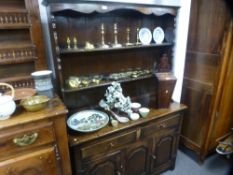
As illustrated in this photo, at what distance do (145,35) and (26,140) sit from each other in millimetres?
1438

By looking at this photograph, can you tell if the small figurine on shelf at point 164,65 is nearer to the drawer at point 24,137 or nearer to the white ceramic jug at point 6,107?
the drawer at point 24,137

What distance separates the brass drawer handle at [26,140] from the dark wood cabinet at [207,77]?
163 centimetres

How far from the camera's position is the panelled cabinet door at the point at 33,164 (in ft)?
3.26

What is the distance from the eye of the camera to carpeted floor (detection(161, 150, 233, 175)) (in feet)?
6.32

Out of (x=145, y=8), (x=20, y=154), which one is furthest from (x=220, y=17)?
(x=20, y=154)

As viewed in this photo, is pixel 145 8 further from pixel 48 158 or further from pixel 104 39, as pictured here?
pixel 48 158

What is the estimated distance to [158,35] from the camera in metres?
1.85

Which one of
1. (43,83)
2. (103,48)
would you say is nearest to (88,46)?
(103,48)

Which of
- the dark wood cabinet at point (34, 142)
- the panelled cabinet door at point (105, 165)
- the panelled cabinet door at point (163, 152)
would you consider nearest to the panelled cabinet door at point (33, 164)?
the dark wood cabinet at point (34, 142)

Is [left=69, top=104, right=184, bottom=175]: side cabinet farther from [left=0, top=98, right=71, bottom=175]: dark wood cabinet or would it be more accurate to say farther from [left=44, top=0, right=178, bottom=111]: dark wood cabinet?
[left=44, top=0, right=178, bottom=111]: dark wood cabinet

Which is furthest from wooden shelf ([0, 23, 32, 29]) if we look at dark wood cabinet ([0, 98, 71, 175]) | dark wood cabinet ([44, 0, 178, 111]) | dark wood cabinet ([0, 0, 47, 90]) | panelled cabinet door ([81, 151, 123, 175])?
panelled cabinet door ([81, 151, 123, 175])

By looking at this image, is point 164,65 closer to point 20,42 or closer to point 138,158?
point 138,158

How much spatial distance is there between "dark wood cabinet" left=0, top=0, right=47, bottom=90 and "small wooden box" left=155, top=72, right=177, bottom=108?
1.05 metres

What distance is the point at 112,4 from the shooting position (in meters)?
1.38
